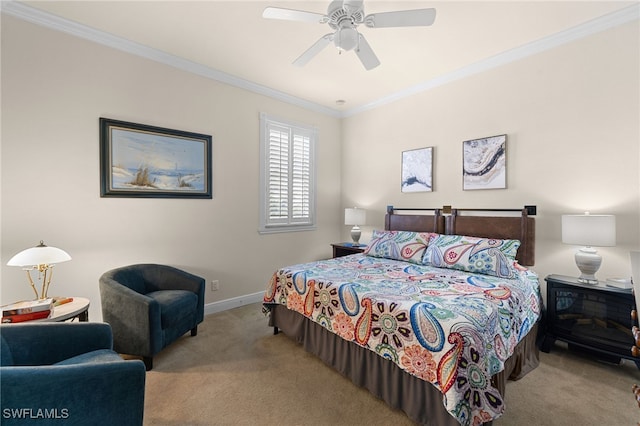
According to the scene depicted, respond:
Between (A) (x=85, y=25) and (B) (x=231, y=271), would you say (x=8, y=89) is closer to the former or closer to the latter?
(A) (x=85, y=25)

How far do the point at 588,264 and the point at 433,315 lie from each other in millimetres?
1881

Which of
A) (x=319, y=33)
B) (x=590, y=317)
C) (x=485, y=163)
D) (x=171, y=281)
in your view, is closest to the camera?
(x=590, y=317)

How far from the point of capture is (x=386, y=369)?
1.90 meters

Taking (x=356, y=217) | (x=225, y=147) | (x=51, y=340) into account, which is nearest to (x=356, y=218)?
(x=356, y=217)

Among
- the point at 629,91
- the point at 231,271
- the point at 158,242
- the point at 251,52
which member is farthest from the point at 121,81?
the point at 629,91

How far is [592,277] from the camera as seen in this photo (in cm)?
249

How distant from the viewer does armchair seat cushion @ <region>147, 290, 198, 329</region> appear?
244 centimetres

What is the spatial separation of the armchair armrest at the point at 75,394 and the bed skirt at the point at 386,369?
141 cm

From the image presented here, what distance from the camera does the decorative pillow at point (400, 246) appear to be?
3.20 m

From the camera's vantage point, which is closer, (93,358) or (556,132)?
(93,358)

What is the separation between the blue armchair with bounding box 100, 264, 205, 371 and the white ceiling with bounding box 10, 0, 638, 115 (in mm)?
2352

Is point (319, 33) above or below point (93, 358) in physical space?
above

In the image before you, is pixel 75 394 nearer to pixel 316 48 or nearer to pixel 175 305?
pixel 175 305

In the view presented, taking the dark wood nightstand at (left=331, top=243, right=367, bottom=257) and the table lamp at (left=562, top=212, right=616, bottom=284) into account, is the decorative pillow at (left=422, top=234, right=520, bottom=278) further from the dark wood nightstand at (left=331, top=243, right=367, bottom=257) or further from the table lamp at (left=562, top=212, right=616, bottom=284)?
the dark wood nightstand at (left=331, top=243, right=367, bottom=257)
